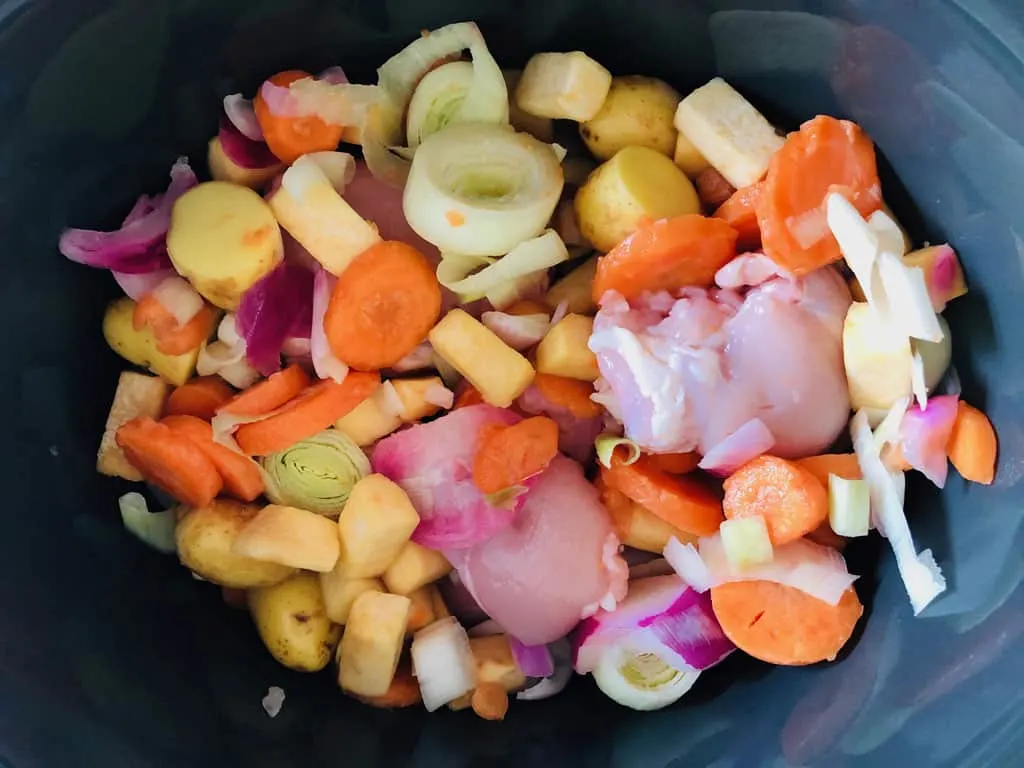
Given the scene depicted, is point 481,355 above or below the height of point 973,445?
below

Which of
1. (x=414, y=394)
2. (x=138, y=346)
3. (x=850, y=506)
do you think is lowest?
(x=138, y=346)

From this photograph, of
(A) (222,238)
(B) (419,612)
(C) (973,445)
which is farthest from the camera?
(B) (419,612)

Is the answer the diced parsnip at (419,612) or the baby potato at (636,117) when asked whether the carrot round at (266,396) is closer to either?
the diced parsnip at (419,612)

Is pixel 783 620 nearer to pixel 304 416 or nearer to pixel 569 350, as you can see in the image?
pixel 569 350

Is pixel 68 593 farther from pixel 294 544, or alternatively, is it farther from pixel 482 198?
pixel 482 198

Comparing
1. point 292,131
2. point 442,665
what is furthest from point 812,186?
point 442,665

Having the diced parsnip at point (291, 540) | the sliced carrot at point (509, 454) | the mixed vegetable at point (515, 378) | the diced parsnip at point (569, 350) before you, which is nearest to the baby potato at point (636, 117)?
the mixed vegetable at point (515, 378)

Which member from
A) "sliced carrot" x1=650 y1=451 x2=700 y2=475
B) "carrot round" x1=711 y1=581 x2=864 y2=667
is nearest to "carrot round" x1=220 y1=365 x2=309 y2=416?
"sliced carrot" x1=650 y1=451 x2=700 y2=475

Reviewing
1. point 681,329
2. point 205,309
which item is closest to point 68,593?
point 205,309
